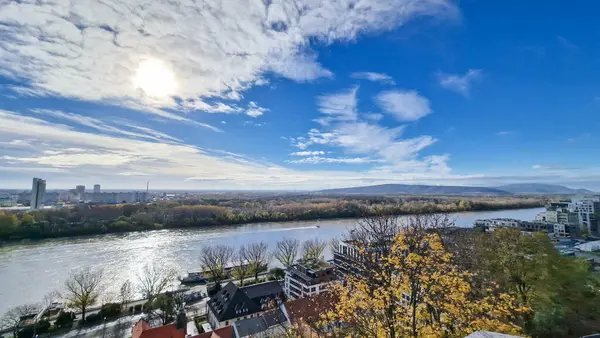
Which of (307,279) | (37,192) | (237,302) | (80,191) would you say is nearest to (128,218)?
(237,302)

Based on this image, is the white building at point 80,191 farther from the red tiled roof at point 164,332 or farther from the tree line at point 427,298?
the tree line at point 427,298

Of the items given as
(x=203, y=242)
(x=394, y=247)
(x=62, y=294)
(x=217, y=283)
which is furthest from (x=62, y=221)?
(x=394, y=247)

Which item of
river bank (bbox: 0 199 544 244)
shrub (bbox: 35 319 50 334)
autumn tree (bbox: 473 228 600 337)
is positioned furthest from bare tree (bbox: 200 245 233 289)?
autumn tree (bbox: 473 228 600 337)

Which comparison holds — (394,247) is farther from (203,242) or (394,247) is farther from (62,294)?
(203,242)

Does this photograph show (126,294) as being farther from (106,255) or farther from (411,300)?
(411,300)

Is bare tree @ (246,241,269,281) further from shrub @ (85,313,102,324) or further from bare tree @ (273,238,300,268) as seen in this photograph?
shrub @ (85,313,102,324)

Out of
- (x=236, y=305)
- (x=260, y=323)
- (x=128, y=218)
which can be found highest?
(x=128, y=218)

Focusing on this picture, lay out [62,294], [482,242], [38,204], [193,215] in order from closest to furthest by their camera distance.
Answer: [482,242] < [62,294] < [193,215] < [38,204]
